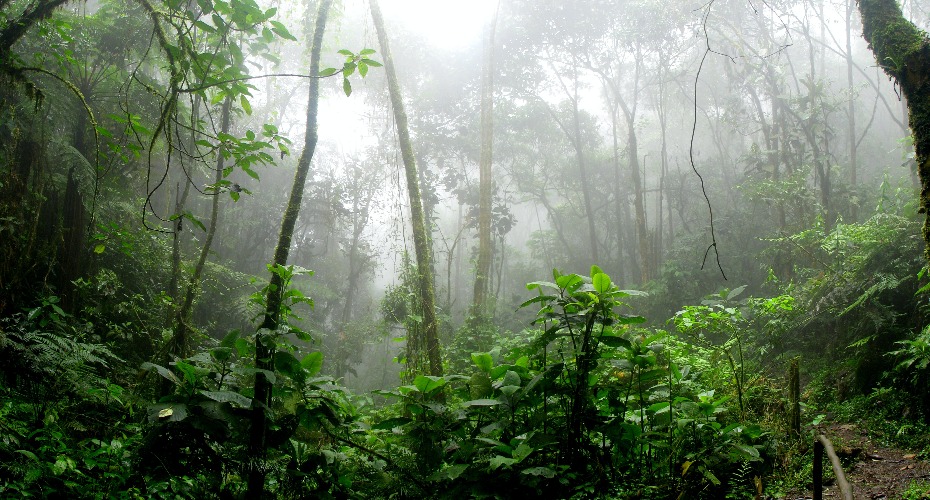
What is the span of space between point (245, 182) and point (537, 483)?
58.4 ft

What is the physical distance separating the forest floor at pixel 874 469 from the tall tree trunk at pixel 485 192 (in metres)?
6.96

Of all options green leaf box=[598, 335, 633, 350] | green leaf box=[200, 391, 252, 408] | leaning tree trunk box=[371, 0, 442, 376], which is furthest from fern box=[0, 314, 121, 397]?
green leaf box=[598, 335, 633, 350]

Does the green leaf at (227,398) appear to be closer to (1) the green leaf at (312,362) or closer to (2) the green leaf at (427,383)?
(1) the green leaf at (312,362)

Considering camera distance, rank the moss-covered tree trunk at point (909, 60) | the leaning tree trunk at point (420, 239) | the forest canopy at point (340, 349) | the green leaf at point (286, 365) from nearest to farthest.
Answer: the moss-covered tree trunk at point (909, 60), the forest canopy at point (340, 349), the green leaf at point (286, 365), the leaning tree trunk at point (420, 239)

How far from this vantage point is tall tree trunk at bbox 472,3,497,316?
469 inches

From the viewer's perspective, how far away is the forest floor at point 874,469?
11.4 feet

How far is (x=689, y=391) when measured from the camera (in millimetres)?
4207

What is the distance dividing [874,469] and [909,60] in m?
2.91

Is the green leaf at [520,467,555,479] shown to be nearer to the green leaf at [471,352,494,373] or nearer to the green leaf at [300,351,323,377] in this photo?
the green leaf at [471,352,494,373]

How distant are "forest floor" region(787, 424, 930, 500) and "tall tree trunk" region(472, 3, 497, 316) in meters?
6.96

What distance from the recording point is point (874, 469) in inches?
155

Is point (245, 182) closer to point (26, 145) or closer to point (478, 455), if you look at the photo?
point (26, 145)

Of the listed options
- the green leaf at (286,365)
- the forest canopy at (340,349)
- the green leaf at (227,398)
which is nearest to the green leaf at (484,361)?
the forest canopy at (340,349)

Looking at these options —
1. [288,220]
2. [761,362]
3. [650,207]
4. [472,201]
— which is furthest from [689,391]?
[650,207]
